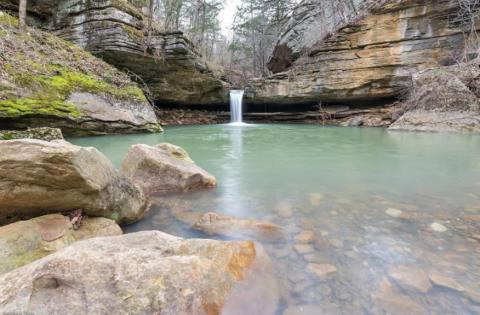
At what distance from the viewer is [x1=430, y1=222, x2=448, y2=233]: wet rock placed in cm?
207

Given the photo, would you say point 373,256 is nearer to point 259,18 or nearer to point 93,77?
point 93,77

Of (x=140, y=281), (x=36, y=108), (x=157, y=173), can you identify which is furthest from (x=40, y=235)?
(x=36, y=108)

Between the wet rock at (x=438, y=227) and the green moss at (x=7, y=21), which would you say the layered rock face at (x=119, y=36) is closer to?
the green moss at (x=7, y=21)

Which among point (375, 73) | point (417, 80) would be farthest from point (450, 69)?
point (375, 73)

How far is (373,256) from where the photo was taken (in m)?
1.77

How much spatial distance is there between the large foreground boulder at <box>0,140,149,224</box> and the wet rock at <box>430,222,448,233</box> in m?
2.62

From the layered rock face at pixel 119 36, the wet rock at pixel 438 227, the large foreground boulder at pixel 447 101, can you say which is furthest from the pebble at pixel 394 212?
the layered rock face at pixel 119 36

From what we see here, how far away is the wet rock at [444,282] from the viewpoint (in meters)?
1.46

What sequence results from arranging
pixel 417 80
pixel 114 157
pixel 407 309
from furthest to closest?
pixel 417 80 → pixel 114 157 → pixel 407 309

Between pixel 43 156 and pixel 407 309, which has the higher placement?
pixel 43 156

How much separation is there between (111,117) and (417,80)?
11.7 metres

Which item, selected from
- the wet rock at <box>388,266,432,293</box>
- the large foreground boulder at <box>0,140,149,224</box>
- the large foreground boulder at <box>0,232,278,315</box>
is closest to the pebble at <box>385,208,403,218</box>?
the wet rock at <box>388,266,432,293</box>

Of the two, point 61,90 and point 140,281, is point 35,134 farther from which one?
point 61,90

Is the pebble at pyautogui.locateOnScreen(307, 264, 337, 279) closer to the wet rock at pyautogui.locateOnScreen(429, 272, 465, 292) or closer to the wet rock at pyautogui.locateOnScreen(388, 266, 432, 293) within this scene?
the wet rock at pyautogui.locateOnScreen(388, 266, 432, 293)
